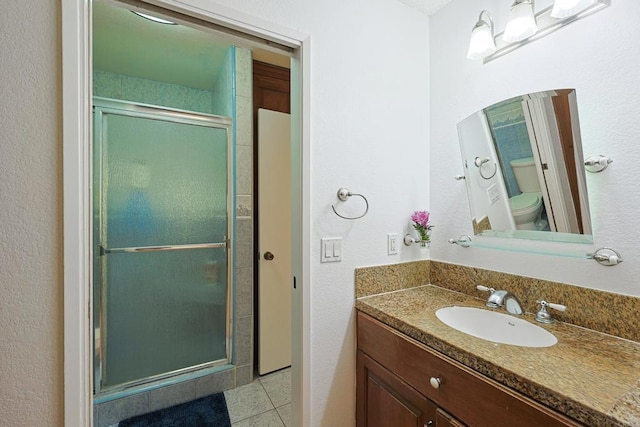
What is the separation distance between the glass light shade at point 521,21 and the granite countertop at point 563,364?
108 centimetres

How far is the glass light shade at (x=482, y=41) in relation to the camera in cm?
122

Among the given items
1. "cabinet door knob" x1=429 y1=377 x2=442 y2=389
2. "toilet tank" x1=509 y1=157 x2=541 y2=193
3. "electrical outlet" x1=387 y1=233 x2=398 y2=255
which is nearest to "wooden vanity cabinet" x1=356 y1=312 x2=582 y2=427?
"cabinet door knob" x1=429 y1=377 x2=442 y2=389

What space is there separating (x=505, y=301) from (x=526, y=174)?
21.3 inches

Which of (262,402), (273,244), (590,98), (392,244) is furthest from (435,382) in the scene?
(273,244)

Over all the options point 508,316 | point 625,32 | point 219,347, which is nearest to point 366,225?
point 508,316

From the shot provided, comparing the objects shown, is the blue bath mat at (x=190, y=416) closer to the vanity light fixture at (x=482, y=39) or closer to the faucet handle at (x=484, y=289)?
the faucet handle at (x=484, y=289)

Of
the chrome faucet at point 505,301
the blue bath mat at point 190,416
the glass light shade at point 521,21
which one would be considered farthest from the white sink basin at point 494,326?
the blue bath mat at point 190,416

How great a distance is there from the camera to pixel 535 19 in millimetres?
1120

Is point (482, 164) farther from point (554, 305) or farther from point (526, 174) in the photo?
point (554, 305)

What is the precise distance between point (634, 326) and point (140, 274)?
2392 mm

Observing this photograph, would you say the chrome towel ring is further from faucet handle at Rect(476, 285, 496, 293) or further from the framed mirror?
faucet handle at Rect(476, 285, 496, 293)

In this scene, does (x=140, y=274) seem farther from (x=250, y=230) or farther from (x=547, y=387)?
(x=547, y=387)

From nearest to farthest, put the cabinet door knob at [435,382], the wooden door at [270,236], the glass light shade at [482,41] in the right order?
the cabinet door knob at [435,382], the glass light shade at [482,41], the wooden door at [270,236]

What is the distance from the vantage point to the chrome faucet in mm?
1143
